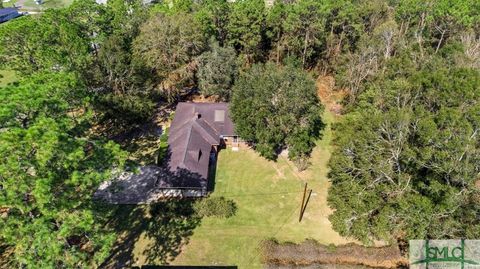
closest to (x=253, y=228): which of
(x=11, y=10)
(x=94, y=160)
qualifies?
(x=94, y=160)

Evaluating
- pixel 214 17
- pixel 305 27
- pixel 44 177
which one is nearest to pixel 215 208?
pixel 44 177

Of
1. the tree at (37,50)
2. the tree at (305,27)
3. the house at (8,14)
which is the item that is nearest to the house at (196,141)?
the tree at (37,50)

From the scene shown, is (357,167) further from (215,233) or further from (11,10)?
(11,10)

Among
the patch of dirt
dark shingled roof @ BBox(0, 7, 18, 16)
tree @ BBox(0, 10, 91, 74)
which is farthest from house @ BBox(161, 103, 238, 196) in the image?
dark shingled roof @ BBox(0, 7, 18, 16)

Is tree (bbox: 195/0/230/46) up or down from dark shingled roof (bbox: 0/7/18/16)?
up

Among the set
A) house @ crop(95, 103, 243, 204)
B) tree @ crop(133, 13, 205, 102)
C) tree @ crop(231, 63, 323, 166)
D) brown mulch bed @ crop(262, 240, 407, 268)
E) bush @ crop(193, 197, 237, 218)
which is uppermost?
tree @ crop(133, 13, 205, 102)

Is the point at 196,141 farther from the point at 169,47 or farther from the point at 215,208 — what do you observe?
the point at 169,47

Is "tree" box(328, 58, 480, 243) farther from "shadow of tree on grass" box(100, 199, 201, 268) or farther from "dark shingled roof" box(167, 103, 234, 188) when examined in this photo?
"shadow of tree on grass" box(100, 199, 201, 268)
